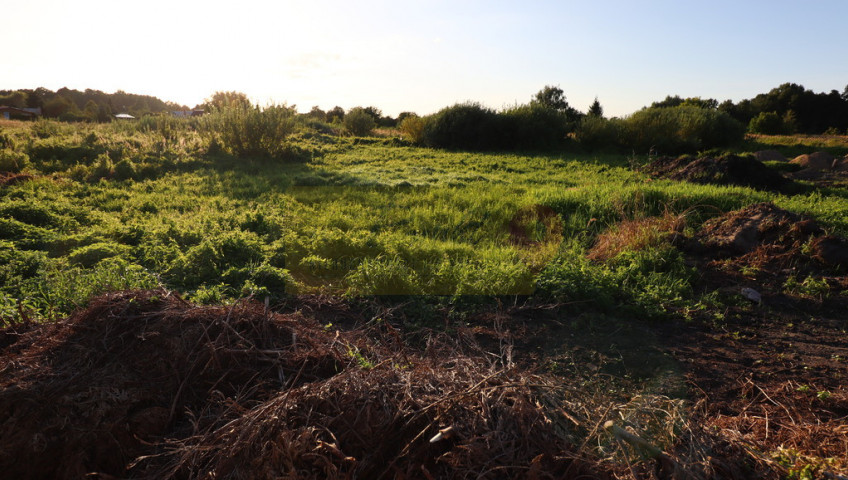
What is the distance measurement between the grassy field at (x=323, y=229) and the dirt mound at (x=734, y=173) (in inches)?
37.2

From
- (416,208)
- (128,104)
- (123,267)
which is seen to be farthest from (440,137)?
(128,104)

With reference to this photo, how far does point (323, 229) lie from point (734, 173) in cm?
942

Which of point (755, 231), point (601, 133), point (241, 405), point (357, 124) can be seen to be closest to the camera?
point (241, 405)

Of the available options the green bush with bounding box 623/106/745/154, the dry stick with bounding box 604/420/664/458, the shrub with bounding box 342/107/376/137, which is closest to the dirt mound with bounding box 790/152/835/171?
the green bush with bounding box 623/106/745/154

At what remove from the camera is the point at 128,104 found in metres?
56.8

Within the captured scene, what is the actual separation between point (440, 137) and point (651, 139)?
1050cm

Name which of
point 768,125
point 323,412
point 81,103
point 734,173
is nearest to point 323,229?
point 323,412

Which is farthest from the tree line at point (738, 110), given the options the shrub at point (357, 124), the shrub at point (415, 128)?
the shrub at point (415, 128)

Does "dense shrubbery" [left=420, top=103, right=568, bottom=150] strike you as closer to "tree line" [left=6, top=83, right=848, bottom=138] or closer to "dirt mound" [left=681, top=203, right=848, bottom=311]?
"tree line" [left=6, top=83, right=848, bottom=138]

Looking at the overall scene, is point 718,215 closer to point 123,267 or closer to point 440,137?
point 123,267

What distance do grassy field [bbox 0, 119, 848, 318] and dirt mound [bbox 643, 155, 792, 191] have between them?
3.10 ft

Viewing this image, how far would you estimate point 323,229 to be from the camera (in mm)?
6617

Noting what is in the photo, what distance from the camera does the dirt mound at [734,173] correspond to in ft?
32.8

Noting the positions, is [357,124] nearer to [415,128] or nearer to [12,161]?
[415,128]
